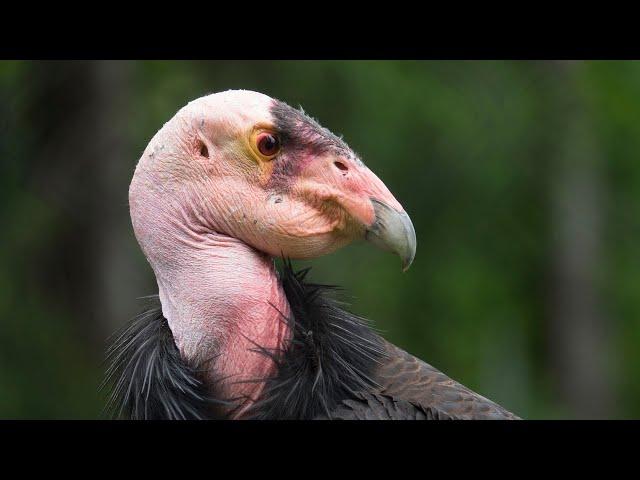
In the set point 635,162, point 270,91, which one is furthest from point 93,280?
point 635,162

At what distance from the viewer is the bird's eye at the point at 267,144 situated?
3637mm

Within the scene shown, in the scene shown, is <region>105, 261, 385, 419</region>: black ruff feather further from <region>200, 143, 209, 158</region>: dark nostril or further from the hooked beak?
<region>200, 143, 209, 158</region>: dark nostril

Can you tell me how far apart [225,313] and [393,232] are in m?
0.72

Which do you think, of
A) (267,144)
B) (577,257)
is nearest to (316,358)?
(267,144)

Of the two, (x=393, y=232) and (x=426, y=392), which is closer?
(x=393, y=232)

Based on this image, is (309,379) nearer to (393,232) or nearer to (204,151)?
Answer: (393,232)

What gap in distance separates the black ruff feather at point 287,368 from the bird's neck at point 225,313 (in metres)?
0.05

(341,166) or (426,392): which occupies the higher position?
(341,166)

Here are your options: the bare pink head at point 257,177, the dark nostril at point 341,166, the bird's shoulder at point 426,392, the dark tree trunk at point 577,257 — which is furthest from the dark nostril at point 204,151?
the dark tree trunk at point 577,257

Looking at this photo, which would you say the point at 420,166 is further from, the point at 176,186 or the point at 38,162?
the point at 176,186

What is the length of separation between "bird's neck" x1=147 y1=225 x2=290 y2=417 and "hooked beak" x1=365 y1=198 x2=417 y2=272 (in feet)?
1.62

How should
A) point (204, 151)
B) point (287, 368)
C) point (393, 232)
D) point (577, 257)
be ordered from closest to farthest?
point (393, 232), point (287, 368), point (204, 151), point (577, 257)

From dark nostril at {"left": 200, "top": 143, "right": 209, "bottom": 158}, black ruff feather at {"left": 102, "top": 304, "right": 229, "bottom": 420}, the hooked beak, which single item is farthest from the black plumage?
dark nostril at {"left": 200, "top": 143, "right": 209, "bottom": 158}

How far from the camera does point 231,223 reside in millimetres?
3678
